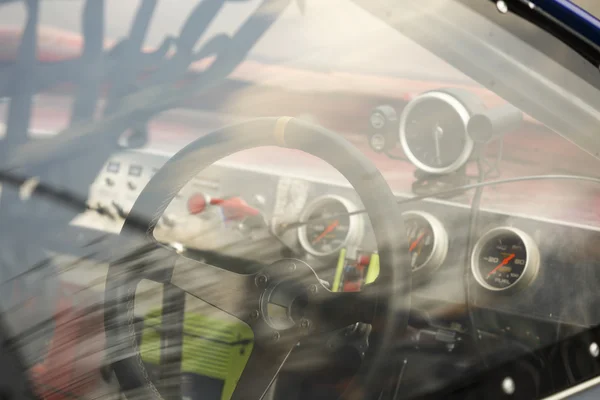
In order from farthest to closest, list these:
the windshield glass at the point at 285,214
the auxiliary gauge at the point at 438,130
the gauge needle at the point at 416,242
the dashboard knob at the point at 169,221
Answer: the auxiliary gauge at the point at 438,130
the gauge needle at the point at 416,242
the dashboard knob at the point at 169,221
the windshield glass at the point at 285,214

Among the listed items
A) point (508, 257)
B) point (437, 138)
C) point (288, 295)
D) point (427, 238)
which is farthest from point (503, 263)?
point (288, 295)

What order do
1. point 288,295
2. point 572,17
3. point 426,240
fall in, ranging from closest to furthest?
point 288,295, point 572,17, point 426,240

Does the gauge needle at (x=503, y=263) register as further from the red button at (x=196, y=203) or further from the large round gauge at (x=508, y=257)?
the red button at (x=196, y=203)

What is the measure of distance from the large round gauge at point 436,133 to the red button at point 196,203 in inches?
19.3

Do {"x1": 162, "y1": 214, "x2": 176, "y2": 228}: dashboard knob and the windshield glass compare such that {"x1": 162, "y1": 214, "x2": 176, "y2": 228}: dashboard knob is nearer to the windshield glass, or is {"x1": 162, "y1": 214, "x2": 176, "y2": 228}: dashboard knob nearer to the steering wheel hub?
the windshield glass

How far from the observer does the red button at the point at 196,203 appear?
1336 mm

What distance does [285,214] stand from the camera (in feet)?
5.10

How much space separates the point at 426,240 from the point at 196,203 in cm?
50

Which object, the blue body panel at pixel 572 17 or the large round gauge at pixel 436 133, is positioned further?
the large round gauge at pixel 436 133

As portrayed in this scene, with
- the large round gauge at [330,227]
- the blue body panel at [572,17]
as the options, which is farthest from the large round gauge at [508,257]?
the blue body panel at [572,17]

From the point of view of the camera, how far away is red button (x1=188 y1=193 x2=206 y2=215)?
134 cm

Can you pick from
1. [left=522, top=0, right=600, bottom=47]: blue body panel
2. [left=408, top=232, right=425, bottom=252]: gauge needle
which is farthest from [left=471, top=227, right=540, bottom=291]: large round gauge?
[left=522, top=0, right=600, bottom=47]: blue body panel

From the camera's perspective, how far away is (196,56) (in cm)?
113

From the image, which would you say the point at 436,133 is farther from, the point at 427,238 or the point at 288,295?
the point at 288,295
